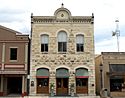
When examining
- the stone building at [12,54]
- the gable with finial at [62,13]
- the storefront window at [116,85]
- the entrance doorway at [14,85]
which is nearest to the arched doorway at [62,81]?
the stone building at [12,54]

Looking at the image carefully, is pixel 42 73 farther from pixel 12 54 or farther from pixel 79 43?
pixel 79 43

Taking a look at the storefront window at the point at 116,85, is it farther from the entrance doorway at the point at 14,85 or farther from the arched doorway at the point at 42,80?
the entrance doorway at the point at 14,85

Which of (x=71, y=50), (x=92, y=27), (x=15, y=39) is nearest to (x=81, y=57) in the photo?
(x=71, y=50)

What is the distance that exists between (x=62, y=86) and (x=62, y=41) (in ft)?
19.1

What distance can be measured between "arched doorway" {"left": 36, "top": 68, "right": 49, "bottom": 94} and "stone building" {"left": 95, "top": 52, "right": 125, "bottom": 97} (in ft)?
23.4

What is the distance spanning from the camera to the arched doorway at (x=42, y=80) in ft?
116

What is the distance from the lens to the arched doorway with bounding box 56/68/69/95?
3550 cm

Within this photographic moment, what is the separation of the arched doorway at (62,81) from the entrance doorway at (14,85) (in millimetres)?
5583

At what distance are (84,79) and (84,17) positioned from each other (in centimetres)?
803

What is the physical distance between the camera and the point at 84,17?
3625 cm

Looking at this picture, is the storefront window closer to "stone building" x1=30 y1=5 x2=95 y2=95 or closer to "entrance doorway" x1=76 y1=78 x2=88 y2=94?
"stone building" x1=30 y1=5 x2=95 y2=95

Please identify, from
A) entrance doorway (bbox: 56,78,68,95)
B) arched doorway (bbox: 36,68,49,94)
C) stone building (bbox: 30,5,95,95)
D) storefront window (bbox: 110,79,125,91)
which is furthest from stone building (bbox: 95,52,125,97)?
arched doorway (bbox: 36,68,49,94)

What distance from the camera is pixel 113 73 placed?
3528 cm

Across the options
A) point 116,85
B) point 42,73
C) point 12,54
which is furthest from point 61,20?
point 116,85
